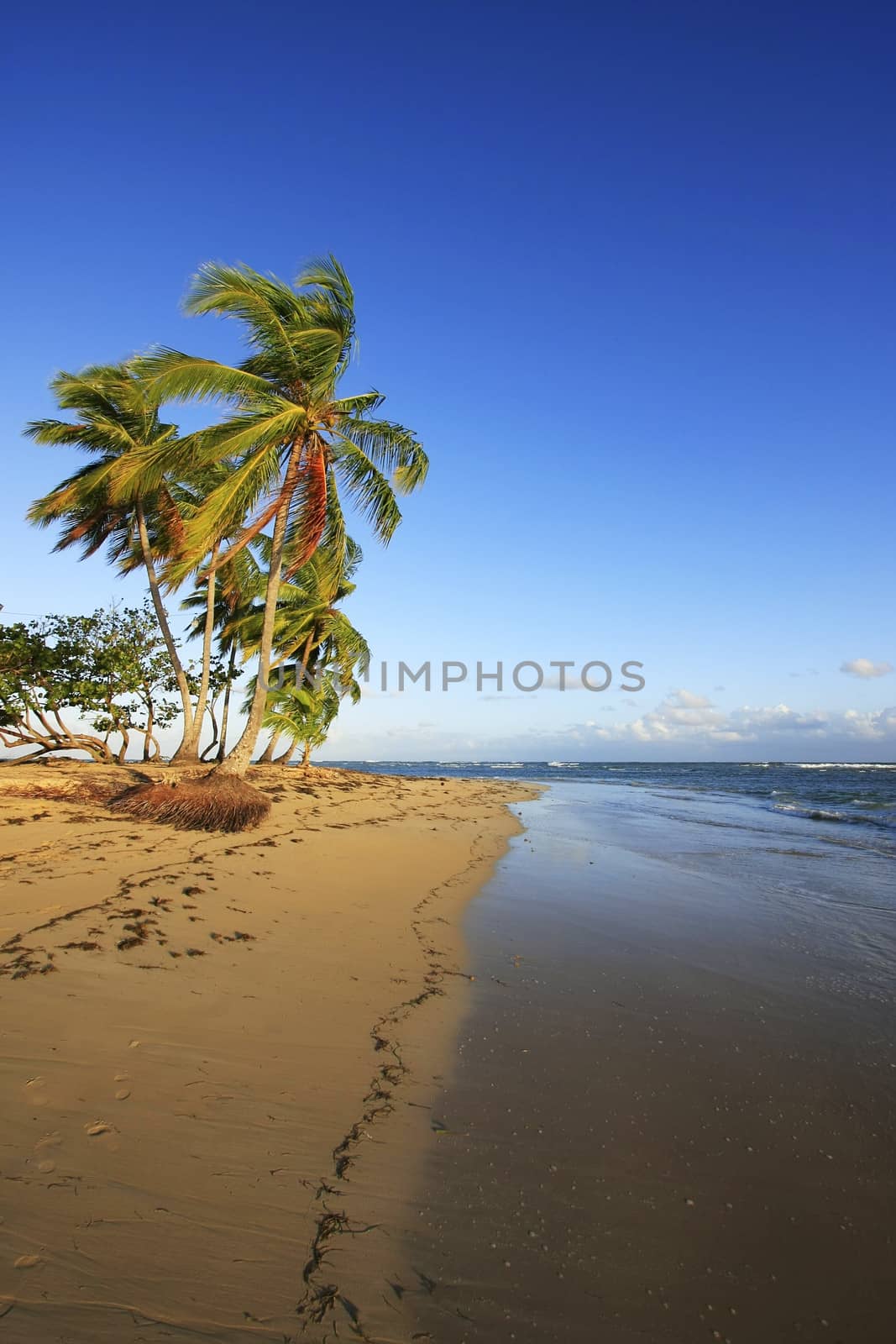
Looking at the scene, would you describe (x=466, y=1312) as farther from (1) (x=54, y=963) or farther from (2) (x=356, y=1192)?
(1) (x=54, y=963)

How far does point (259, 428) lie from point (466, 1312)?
12.2 metres

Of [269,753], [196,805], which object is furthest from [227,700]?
[196,805]

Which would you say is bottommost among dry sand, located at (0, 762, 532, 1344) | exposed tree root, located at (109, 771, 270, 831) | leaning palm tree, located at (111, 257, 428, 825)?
dry sand, located at (0, 762, 532, 1344)

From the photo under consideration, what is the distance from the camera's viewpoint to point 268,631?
12867mm

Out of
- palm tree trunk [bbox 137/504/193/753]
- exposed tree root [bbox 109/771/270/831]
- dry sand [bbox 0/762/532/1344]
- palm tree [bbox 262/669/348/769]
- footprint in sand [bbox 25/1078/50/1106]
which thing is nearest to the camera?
dry sand [bbox 0/762/532/1344]

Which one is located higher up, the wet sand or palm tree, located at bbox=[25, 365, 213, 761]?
palm tree, located at bbox=[25, 365, 213, 761]

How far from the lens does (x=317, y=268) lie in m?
13.5

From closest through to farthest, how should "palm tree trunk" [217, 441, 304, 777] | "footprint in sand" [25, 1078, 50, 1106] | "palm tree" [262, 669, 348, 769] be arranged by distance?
"footprint in sand" [25, 1078, 50, 1106] < "palm tree trunk" [217, 441, 304, 777] < "palm tree" [262, 669, 348, 769]

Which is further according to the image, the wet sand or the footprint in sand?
the footprint in sand

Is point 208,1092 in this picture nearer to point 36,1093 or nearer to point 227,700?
point 36,1093

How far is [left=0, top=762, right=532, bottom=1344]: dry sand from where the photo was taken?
199 centimetres

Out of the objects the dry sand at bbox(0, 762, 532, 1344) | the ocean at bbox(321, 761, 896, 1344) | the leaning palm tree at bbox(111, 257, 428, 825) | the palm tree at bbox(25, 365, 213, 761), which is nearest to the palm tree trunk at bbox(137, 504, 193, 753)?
the palm tree at bbox(25, 365, 213, 761)

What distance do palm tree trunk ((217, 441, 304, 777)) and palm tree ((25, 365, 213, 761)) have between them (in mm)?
5649

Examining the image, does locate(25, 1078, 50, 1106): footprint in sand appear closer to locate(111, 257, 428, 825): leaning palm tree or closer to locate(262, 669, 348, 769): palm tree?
locate(111, 257, 428, 825): leaning palm tree
